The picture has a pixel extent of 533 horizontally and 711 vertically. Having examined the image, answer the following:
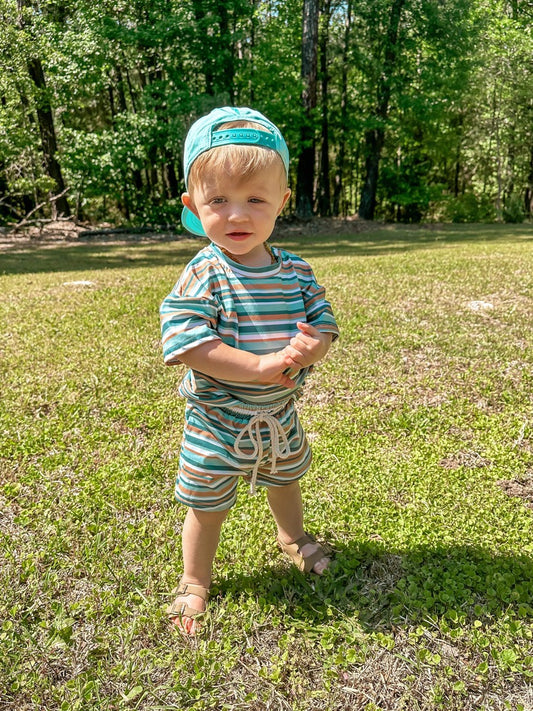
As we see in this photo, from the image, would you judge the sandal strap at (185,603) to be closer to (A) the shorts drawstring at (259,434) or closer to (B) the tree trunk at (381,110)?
(A) the shorts drawstring at (259,434)

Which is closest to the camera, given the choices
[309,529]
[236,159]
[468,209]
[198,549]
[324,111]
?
[236,159]

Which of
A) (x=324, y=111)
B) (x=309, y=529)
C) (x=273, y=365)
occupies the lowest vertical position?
(x=309, y=529)

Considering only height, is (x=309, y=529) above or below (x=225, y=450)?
below

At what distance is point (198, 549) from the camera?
2.17 m

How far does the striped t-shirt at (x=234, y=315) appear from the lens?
178cm

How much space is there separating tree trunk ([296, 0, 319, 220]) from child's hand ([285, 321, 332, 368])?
16314 mm

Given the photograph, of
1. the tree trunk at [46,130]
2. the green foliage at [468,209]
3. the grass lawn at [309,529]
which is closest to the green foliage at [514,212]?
the green foliage at [468,209]

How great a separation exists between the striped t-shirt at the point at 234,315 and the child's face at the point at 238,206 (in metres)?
Answer: 0.10

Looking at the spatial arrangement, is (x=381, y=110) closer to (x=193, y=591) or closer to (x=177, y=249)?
(x=177, y=249)

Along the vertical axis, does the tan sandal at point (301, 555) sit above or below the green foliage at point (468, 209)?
below

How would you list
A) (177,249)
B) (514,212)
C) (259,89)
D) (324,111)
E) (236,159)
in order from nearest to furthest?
(236,159), (177,249), (259,89), (514,212), (324,111)

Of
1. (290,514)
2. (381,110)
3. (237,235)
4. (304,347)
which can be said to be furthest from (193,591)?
(381,110)

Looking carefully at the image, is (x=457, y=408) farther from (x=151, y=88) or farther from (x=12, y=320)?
(x=151, y=88)

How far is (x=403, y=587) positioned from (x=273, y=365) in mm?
1214
